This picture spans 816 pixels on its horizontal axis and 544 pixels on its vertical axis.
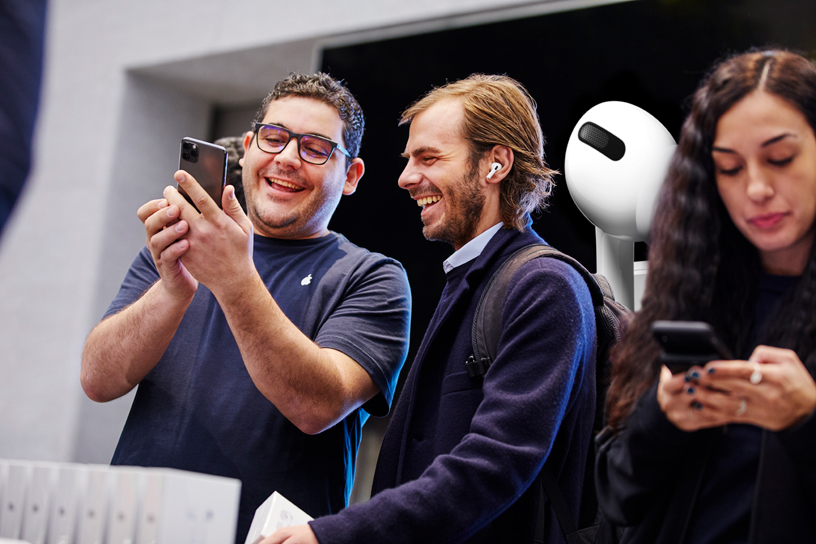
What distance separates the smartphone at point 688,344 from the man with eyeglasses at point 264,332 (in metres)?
0.75

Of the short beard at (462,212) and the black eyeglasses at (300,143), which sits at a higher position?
the black eyeglasses at (300,143)

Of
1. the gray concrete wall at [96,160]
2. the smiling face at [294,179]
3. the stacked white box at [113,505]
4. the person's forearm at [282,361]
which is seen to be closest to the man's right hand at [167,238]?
the person's forearm at [282,361]

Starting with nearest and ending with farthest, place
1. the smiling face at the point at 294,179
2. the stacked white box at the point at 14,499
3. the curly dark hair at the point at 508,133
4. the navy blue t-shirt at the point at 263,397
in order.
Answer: the stacked white box at the point at 14,499 → the navy blue t-shirt at the point at 263,397 → the curly dark hair at the point at 508,133 → the smiling face at the point at 294,179

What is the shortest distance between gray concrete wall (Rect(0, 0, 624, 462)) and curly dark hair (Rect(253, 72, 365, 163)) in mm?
2018

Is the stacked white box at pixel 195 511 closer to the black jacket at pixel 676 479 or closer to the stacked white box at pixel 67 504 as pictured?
the stacked white box at pixel 67 504

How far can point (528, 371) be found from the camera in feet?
3.90

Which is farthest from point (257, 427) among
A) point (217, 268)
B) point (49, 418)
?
point (49, 418)

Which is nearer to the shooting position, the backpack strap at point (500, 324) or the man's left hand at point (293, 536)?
the man's left hand at point (293, 536)

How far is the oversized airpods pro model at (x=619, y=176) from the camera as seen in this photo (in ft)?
5.32

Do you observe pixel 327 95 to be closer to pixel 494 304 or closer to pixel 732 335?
pixel 494 304

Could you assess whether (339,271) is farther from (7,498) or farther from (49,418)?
(49,418)

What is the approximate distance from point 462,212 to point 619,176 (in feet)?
1.25

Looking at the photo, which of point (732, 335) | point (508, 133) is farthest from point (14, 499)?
point (508, 133)

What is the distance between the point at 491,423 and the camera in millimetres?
1152
